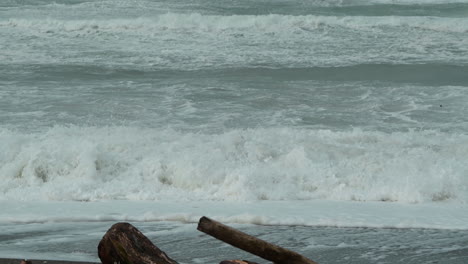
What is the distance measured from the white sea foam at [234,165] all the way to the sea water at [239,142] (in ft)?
0.08

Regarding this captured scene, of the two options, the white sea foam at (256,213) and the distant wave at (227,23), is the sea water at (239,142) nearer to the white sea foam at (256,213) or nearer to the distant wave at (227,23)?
the white sea foam at (256,213)

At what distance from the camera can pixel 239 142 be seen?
972 cm

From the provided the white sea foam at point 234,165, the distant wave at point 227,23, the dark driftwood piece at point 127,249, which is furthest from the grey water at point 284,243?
the distant wave at point 227,23

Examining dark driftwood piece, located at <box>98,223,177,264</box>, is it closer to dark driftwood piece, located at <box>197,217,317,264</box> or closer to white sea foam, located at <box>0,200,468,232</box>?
dark driftwood piece, located at <box>197,217,317,264</box>

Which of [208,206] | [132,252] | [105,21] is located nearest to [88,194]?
[208,206]

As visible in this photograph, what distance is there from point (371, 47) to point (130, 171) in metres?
11.4

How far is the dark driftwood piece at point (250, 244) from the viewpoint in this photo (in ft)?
10.7

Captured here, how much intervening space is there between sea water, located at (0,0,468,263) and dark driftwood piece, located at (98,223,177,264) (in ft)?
7.26

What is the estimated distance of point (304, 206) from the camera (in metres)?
7.70

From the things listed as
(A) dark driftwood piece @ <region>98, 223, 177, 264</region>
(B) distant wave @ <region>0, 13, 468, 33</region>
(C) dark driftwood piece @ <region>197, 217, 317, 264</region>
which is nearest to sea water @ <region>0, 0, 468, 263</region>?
(B) distant wave @ <region>0, 13, 468, 33</region>

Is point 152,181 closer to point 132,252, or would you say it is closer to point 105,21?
point 132,252

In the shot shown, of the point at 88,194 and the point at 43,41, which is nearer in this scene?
the point at 88,194

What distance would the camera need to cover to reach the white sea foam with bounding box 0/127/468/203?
8.20m

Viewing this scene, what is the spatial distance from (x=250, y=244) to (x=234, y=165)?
5640 mm
